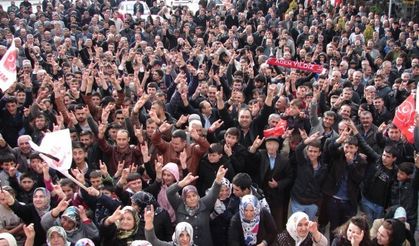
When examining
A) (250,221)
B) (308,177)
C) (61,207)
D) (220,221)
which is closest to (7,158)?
(61,207)

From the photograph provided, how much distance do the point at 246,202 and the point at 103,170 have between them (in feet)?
5.06

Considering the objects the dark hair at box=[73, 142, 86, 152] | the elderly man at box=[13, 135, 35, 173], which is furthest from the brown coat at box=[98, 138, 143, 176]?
the elderly man at box=[13, 135, 35, 173]

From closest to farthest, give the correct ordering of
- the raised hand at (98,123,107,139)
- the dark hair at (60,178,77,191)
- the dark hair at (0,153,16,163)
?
the dark hair at (60,178,77,191) → the dark hair at (0,153,16,163) → the raised hand at (98,123,107,139)

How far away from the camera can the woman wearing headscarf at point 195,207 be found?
17.5ft

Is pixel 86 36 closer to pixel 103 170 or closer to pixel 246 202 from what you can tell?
pixel 103 170

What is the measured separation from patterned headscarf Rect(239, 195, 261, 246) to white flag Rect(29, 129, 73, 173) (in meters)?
1.62

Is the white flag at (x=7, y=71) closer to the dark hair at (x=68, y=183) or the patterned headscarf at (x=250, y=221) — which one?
the dark hair at (x=68, y=183)

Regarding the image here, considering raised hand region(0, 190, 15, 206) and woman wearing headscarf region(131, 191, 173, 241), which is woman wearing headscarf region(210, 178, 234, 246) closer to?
woman wearing headscarf region(131, 191, 173, 241)

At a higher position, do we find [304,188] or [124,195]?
[124,195]

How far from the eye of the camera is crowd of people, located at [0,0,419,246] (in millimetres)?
5164

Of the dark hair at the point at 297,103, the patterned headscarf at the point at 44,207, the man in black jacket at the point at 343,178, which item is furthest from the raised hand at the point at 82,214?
the dark hair at the point at 297,103

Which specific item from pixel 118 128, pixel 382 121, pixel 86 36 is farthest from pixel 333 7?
pixel 118 128

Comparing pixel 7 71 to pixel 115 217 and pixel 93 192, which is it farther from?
pixel 115 217

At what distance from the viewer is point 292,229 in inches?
195
